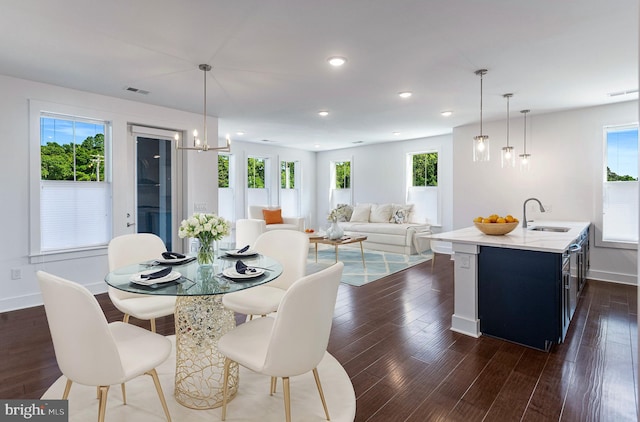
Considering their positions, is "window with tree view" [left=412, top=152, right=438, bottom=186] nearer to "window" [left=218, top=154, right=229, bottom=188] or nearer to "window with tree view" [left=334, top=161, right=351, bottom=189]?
"window with tree view" [left=334, top=161, right=351, bottom=189]


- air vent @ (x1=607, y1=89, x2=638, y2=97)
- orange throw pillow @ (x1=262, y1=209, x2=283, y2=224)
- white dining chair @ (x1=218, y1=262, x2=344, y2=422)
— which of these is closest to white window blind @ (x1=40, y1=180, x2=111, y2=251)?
orange throw pillow @ (x1=262, y1=209, x2=283, y2=224)

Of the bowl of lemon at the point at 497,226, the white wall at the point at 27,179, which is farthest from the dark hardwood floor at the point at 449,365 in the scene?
the bowl of lemon at the point at 497,226

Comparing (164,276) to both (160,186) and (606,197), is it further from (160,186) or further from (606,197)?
(606,197)

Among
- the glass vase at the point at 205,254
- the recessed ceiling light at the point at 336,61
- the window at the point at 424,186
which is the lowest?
the glass vase at the point at 205,254

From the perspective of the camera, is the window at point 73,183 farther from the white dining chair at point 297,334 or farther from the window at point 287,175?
the window at point 287,175

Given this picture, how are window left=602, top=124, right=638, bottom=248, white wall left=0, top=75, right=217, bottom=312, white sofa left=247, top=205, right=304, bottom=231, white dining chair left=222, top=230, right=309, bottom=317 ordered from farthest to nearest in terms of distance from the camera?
white sofa left=247, top=205, right=304, bottom=231
window left=602, top=124, right=638, bottom=248
white wall left=0, top=75, right=217, bottom=312
white dining chair left=222, top=230, right=309, bottom=317

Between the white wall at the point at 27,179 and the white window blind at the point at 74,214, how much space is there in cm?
14

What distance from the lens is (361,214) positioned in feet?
27.3

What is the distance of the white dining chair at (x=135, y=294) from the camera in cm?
235

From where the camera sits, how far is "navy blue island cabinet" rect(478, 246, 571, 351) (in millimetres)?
2652

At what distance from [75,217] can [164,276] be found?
3085 millimetres

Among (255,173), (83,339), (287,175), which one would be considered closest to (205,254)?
(83,339)

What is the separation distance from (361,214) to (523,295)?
18.4 ft

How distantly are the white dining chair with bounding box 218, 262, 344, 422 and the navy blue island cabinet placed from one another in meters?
1.91
